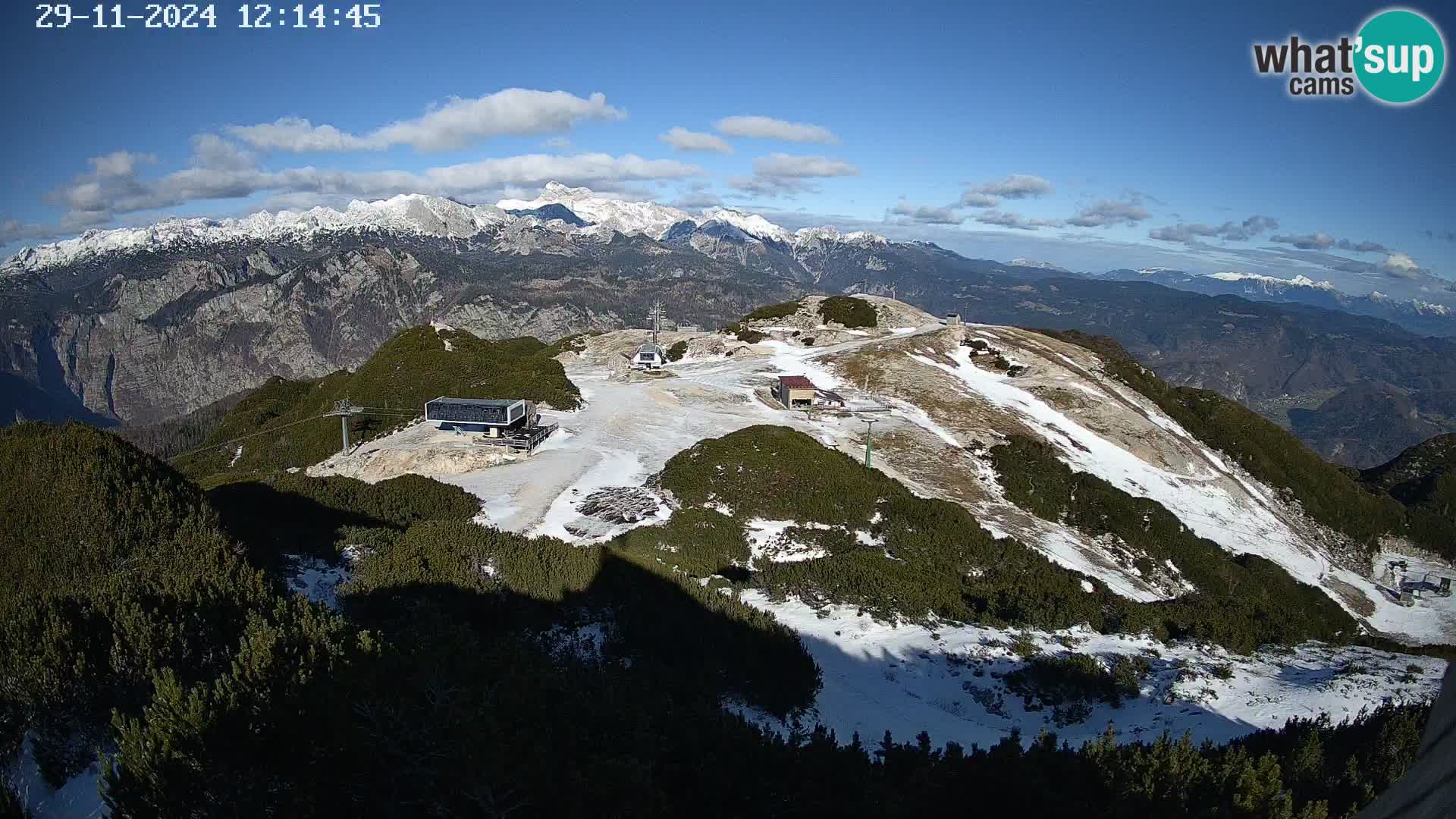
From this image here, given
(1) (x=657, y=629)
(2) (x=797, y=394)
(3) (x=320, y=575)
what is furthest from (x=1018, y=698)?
(2) (x=797, y=394)

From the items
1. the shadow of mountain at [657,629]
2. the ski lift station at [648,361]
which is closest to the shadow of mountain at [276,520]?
the shadow of mountain at [657,629]

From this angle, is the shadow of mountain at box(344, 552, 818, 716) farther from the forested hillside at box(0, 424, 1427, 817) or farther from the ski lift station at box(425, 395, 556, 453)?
the ski lift station at box(425, 395, 556, 453)

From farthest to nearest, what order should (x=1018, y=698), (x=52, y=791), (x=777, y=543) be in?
(x=777, y=543)
(x=1018, y=698)
(x=52, y=791)

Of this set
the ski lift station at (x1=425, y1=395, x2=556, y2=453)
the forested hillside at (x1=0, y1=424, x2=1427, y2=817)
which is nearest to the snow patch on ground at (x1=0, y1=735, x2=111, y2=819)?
the forested hillside at (x1=0, y1=424, x2=1427, y2=817)

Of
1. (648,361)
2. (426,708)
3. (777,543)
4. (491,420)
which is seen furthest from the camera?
(648,361)

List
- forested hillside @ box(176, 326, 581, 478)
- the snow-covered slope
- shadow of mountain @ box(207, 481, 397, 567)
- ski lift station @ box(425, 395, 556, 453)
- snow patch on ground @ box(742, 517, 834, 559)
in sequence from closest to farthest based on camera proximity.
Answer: the snow-covered slope, shadow of mountain @ box(207, 481, 397, 567), snow patch on ground @ box(742, 517, 834, 559), ski lift station @ box(425, 395, 556, 453), forested hillside @ box(176, 326, 581, 478)

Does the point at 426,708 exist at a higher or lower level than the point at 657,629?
higher

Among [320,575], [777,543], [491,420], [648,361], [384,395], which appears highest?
[648,361]

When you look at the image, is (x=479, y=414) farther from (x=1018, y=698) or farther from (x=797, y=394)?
(x=1018, y=698)

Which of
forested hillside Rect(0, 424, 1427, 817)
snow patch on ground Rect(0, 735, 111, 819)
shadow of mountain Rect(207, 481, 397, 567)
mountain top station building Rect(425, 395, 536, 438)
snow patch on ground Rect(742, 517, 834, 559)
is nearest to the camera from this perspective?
forested hillside Rect(0, 424, 1427, 817)

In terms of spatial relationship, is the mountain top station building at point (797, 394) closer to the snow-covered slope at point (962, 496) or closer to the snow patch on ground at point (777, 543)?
the snow-covered slope at point (962, 496)

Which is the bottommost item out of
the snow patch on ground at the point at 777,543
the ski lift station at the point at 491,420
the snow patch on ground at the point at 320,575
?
the snow patch on ground at the point at 777,543

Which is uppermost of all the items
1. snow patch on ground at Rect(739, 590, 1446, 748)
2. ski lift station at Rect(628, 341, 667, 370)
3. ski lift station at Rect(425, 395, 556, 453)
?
ski lift station at Rect(628, 341, 667, 370)
